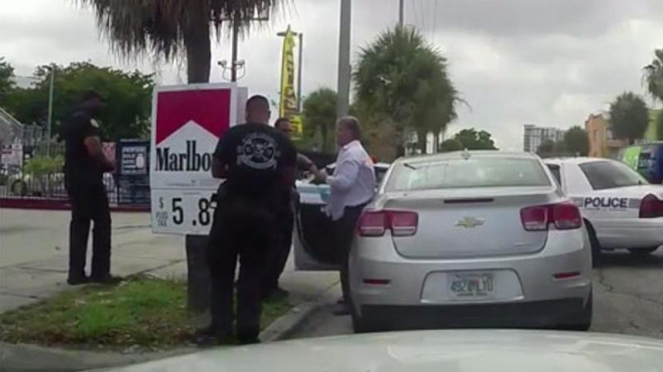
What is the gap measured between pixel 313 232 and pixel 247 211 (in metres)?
2.59

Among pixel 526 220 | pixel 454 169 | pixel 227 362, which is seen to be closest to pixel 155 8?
pixel 454 169

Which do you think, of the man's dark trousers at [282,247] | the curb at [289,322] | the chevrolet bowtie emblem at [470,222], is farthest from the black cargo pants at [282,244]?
the chevrolet bowtie emblem at [470,222]

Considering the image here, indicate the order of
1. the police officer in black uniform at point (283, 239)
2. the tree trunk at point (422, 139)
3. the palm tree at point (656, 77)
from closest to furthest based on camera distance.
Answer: the police officer in black uniform at point (283, 239) → the tree trunk at point (422, 139) → the palm tree at point (656, 77)

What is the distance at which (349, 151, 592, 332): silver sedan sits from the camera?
6660mm

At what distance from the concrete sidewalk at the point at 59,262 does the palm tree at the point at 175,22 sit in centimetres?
240

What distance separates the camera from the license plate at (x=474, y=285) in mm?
6645

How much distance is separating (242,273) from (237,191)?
0.55 m

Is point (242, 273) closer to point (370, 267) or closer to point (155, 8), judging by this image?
point (370, 267)

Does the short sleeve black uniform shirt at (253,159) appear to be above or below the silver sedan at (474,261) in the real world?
above

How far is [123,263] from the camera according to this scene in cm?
1252

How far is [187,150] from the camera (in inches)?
321

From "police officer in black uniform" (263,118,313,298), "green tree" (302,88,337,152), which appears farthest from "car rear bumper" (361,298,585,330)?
"green tree" (302,88,337,152)

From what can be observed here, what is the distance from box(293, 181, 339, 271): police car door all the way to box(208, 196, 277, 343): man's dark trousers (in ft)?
7.23

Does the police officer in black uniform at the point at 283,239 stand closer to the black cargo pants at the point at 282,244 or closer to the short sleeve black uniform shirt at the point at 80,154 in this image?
the black cargo pants at the point at 282,244
